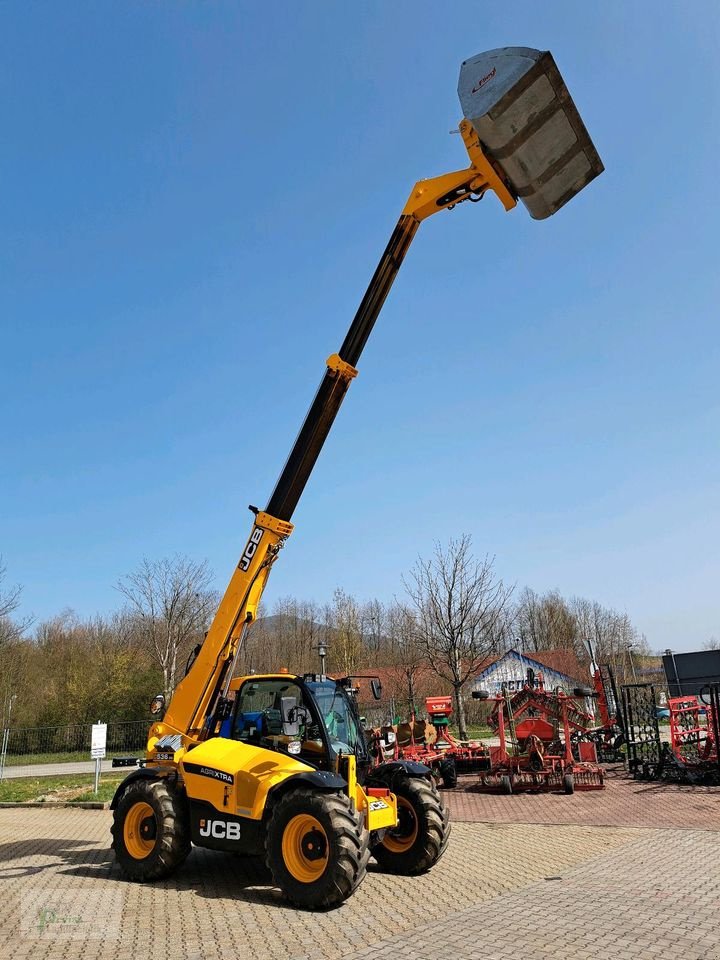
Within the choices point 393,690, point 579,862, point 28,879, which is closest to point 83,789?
point 28,879

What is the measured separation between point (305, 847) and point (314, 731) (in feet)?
3.76

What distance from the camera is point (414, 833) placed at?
7.81 m

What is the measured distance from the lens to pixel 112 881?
304 inches

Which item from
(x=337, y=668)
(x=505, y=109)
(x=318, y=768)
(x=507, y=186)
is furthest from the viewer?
(x=337, y=668)

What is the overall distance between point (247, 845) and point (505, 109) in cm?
788

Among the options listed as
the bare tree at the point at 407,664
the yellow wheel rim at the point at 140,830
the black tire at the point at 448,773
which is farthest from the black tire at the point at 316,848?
the bare tree at the point at 407,664

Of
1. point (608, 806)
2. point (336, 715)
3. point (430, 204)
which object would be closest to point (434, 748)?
point (608, 806)

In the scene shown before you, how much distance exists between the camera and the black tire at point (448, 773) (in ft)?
50.6

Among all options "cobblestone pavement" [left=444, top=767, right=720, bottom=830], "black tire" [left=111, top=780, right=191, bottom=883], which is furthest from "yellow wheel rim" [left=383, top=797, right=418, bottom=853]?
"cobblestone pavement" [left=444, top=767, right=720, bottom=830]

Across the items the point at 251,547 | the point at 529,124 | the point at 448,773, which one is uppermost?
the point at 529,124

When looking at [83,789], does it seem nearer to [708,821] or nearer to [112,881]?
[112,881]

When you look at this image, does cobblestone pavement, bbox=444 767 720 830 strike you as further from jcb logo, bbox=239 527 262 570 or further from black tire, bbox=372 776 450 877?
jcb logo, bbox=239 527 262 570

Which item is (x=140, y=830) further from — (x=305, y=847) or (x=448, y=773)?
(x=448, y=773)

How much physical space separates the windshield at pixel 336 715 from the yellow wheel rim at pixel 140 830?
2223 mm
